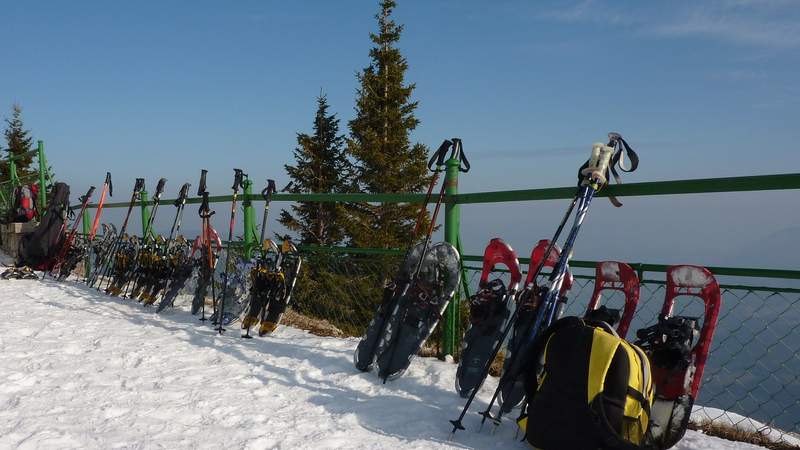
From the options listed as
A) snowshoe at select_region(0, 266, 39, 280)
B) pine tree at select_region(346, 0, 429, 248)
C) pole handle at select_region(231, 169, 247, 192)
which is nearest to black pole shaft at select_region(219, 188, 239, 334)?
pole handle at select_region(231, 169, 247, 192)

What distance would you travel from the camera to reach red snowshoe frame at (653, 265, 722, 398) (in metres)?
2.63

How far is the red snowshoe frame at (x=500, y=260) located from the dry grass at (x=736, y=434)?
129 cm

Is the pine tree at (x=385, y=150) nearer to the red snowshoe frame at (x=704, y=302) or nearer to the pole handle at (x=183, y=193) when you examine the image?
the pole handle at (x=183, y=193)

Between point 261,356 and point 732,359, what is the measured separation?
3.28m

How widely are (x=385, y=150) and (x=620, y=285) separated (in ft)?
70.9

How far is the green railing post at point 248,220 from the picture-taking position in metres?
6.31

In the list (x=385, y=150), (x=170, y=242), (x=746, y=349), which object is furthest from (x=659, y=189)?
(x=385, y=150)

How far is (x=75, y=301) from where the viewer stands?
694 cm

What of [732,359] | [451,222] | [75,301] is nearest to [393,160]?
[75,301]

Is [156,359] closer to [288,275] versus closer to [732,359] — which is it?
[288,275]

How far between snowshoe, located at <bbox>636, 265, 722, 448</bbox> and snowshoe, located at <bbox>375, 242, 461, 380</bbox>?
151 cm

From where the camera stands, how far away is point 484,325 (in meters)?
3.62

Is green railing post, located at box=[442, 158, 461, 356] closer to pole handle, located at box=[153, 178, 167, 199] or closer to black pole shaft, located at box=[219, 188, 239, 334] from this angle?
black pole shaft, located at box=[219, 188, 239, 334]

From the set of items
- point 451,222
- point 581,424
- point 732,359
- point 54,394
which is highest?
point 451,222
